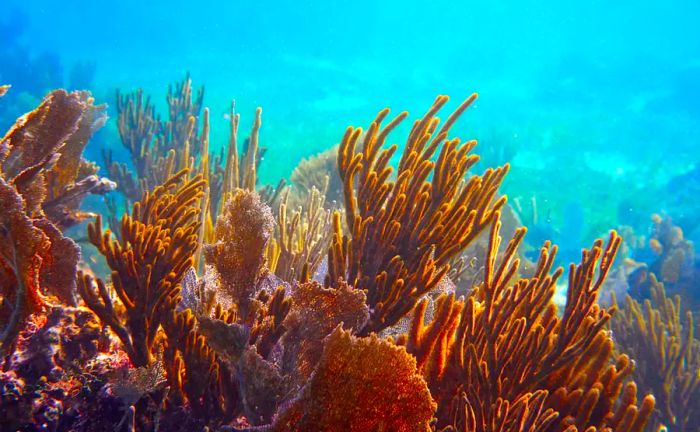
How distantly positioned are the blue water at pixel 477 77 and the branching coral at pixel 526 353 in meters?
11.4

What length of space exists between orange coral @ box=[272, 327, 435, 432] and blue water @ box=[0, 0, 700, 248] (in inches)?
484

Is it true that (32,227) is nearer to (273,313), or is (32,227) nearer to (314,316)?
(273,313)

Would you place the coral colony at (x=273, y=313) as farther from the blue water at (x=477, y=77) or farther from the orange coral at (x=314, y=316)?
the blue water at (x=477, y=77)

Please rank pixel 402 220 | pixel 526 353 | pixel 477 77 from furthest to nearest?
1. pixel 477 77
2. pixel 402 220
3. pixel 526 353

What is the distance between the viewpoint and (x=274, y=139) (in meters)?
22.3

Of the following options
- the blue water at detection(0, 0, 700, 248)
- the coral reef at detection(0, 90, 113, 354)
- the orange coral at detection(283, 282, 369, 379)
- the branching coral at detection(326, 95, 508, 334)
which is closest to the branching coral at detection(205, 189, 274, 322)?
the orange coral at detection(283, 282, 369, 379)

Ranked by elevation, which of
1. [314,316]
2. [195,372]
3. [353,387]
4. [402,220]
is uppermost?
[402,220]

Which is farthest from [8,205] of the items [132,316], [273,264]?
[273,264]

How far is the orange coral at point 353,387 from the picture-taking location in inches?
46.9

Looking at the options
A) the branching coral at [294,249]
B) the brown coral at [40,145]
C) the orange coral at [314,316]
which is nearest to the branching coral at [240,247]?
the orange coral at [314,316]

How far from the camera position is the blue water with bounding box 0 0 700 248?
62.2 feet

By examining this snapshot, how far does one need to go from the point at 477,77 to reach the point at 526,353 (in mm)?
38278

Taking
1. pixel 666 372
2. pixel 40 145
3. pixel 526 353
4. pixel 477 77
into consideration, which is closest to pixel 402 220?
pixel 526 353

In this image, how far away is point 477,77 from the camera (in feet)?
120
